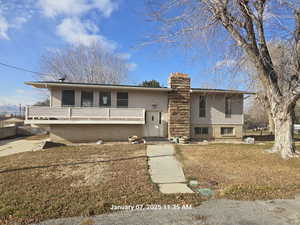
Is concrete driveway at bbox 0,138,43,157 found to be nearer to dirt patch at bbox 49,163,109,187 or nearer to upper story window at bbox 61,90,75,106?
upper story window at bbox 61,90,75,106

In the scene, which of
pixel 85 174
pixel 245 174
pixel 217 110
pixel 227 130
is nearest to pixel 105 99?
pixel 85 174

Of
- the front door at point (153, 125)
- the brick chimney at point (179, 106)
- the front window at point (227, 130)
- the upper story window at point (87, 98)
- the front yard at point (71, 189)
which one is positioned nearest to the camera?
the front yard at point (71, 189)

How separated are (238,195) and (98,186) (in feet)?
11.2

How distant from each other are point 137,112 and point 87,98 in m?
3.56

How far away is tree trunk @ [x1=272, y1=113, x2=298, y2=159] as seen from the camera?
668 cm

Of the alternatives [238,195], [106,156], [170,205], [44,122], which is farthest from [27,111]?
[238,195]

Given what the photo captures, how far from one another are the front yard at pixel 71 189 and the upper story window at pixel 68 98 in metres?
4.88

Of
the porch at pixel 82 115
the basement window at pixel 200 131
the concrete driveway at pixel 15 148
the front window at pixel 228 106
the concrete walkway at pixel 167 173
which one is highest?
the front window at pixel 228 106

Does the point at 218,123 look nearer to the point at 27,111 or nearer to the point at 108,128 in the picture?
the point at 108,128

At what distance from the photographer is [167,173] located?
16.9 feet

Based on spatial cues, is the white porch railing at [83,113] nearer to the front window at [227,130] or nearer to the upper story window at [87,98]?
the upper story window at [87,98]

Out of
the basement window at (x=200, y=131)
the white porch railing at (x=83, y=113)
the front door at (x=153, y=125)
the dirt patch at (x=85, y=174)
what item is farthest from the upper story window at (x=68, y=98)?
the basement window at (x=200, y=131)

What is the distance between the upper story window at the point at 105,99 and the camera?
10.8 metres

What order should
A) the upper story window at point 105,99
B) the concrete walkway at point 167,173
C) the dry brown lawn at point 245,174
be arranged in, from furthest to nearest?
the upper story window at point 105,99 < the concrete walkway at point 167,173 < the dry brown lawn at point 245,174
